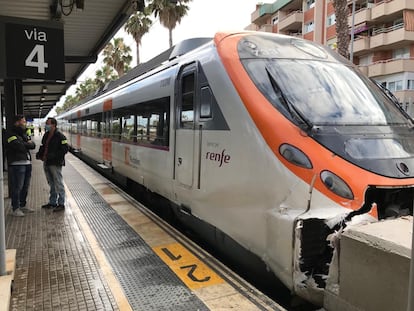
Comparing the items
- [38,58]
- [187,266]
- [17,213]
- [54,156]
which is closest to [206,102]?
[187,266]

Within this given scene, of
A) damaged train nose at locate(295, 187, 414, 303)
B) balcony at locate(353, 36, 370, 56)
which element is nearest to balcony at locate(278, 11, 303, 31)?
balcony at locate(353, 36, 370, 56)

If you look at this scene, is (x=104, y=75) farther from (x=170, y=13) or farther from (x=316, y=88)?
(x=316, y=88)

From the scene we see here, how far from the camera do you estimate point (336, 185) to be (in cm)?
345

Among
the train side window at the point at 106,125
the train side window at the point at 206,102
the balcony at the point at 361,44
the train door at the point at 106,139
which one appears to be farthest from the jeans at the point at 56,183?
the balcony at the point at 361,44

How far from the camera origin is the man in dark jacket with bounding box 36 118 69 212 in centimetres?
706

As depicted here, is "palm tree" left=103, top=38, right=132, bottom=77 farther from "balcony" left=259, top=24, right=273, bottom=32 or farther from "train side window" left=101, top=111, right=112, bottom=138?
"train side window" left=101, top=111, right=112, bottom=138

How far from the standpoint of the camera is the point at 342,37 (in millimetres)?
14523

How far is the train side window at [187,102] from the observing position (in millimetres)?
5352

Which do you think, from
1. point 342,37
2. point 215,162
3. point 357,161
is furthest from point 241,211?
point 342,37

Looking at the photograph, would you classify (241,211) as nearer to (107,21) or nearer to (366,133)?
(366,133)

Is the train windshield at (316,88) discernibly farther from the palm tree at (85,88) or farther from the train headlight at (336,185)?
the palm tree at (85,88)

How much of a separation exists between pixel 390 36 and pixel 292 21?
13412 mm

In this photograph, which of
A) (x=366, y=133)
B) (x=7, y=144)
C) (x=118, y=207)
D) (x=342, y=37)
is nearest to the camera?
(x=366, y=133)

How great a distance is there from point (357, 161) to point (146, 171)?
175 inches
